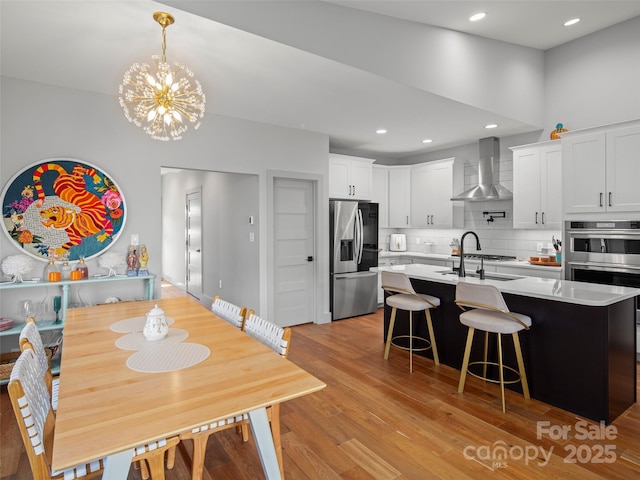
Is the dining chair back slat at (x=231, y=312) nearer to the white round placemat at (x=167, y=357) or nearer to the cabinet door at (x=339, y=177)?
the white round placemat at (x=167, y=357)

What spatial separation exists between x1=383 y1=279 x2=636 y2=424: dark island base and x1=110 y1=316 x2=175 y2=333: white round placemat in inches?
107

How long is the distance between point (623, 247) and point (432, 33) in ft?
9.74

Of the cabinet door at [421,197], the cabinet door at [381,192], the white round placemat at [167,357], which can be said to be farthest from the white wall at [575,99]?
the white round placemat at [167,357]

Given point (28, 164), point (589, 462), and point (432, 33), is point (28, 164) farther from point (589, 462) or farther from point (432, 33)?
point (589, 462)

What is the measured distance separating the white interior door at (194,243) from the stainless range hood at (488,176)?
4.62 meters

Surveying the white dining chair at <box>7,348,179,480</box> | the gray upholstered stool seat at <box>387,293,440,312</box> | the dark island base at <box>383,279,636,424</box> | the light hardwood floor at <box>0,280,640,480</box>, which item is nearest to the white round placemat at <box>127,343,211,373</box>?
the white dining chair at <box>7,348,179,480</box>

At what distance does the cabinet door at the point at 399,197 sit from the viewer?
6461mm

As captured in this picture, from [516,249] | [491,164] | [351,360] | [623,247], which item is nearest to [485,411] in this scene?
[351,360]

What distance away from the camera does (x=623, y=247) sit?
12.6 ft

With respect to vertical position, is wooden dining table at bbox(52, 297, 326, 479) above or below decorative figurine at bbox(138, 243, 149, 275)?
below

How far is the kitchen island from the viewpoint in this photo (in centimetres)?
251

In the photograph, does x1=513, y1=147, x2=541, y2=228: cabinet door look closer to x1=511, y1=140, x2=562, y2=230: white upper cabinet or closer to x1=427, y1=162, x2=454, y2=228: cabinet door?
x1=511, y1=140, x2=562, y2=230: white upper cabinet

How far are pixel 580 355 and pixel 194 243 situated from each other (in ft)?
21.3

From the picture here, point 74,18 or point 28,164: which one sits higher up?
point 74,18
